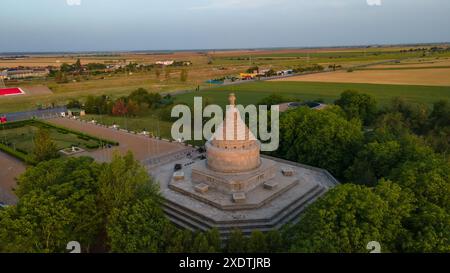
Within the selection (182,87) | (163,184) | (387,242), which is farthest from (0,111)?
(387,242)

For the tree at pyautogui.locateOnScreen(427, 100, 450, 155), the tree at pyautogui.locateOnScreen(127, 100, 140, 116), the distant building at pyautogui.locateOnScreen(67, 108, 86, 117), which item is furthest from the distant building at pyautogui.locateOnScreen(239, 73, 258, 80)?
the tree at pyautogui.locateOnScreen(427, 100, 450, 155)

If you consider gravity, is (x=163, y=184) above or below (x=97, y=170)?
below

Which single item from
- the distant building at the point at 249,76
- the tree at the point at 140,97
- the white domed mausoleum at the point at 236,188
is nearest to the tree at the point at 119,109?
the tree at the point at 140,97

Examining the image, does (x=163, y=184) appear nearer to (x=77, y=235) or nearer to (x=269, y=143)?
(x=77, y=235)

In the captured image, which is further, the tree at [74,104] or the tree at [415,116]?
the tree at [74,104]

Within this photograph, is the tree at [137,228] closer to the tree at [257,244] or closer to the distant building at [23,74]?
the tree at [257,244]

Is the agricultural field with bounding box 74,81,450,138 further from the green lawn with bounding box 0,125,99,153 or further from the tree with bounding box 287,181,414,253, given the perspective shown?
the tree with bounding box 287,181,414,253
